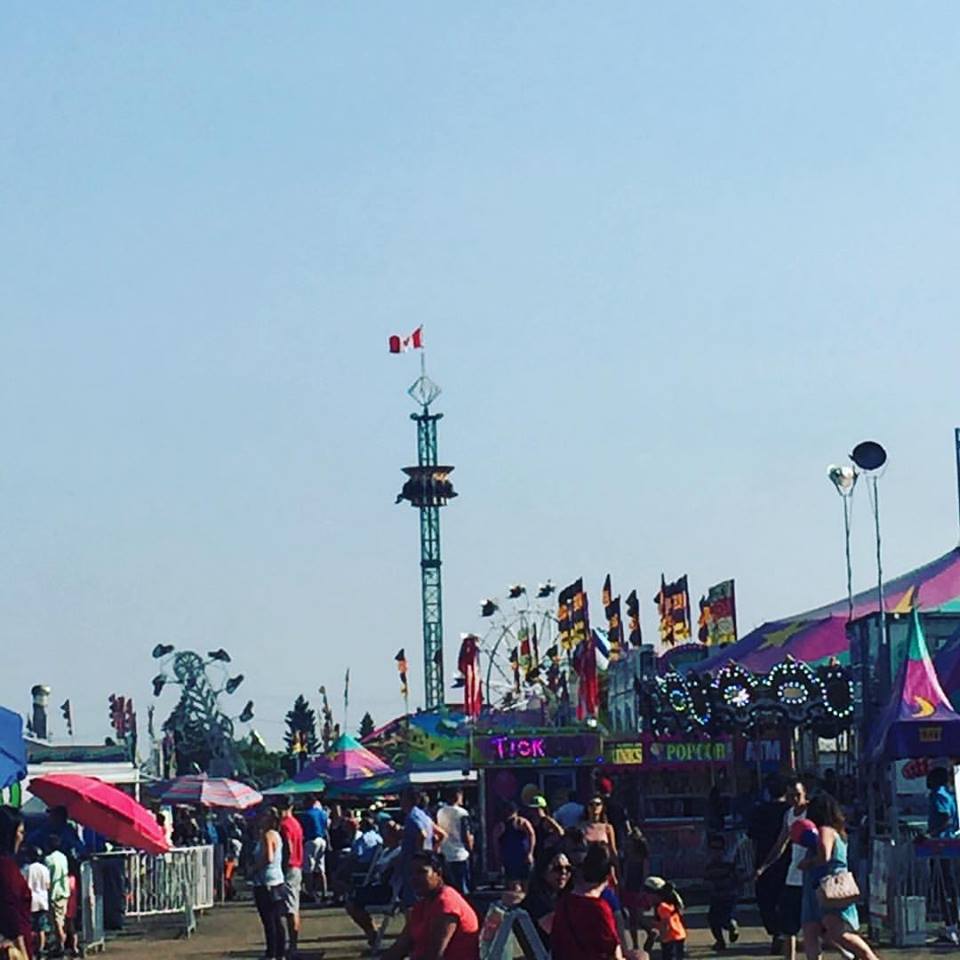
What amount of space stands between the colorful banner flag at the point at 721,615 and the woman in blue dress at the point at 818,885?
3849 cm

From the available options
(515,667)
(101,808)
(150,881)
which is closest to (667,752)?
(150,881)

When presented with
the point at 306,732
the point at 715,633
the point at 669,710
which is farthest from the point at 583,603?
the point at 306,732

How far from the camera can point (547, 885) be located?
53.0 feet

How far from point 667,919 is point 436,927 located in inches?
235

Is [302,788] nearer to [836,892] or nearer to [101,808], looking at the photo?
[101,808]

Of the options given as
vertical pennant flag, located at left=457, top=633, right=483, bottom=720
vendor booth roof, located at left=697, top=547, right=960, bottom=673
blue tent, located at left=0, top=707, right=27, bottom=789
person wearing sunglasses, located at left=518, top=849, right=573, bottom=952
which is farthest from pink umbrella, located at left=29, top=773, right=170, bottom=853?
vertical pennant flag, located at left=457, top=633, right=483, bottom=720

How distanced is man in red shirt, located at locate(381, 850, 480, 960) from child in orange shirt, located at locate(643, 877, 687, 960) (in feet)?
18.5

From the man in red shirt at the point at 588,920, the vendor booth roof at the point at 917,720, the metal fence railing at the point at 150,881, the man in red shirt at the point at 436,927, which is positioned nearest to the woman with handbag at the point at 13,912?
the man in red shirt at the point at 436,927

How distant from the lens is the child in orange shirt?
17812 millimetres

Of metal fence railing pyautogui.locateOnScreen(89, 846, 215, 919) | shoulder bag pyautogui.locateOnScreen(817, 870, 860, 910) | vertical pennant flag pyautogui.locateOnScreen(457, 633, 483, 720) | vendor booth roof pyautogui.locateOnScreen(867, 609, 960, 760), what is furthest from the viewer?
vertical pennant flag pyautogui.locateOnScreen(457, 633, 483, 720)

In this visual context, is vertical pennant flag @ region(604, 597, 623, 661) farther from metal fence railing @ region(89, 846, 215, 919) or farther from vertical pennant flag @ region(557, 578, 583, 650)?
metal fence railing @ region(89, 846, 215, 919)

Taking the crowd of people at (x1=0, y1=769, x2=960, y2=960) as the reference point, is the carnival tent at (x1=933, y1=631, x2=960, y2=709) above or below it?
above

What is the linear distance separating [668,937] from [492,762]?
16.1 meters

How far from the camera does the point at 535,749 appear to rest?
33.9 m
